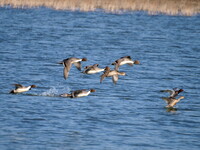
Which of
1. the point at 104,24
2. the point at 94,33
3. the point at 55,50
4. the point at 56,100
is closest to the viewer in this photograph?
the point at 56,100

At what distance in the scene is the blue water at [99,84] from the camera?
12.9 m

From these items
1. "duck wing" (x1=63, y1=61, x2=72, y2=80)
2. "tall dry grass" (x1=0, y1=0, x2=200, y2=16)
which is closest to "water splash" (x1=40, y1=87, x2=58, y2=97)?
"duck wing" (x1=63, y1=61, x2=72, y2=80)

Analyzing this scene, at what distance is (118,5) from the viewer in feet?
132

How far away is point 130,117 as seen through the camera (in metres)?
14.8

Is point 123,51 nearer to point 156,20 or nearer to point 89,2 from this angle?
point 156,20

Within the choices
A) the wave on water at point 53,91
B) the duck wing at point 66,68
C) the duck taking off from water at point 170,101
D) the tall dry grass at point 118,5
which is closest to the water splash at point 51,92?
the wave on water at point 53,91

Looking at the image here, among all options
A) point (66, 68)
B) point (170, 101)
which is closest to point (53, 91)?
point (66, 68)

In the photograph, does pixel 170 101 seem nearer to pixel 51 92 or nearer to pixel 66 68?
pixel 66 68

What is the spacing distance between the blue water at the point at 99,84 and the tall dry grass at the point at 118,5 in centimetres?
226

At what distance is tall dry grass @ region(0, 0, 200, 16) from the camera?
39.4m

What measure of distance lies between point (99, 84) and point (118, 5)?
71.0ft

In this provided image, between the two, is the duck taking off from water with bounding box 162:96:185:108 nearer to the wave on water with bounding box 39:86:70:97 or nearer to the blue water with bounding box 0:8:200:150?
the blue water with bounding box 0:8:200:150

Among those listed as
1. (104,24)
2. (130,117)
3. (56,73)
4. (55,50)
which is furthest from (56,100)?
(104,24)

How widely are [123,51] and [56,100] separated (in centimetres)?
994
